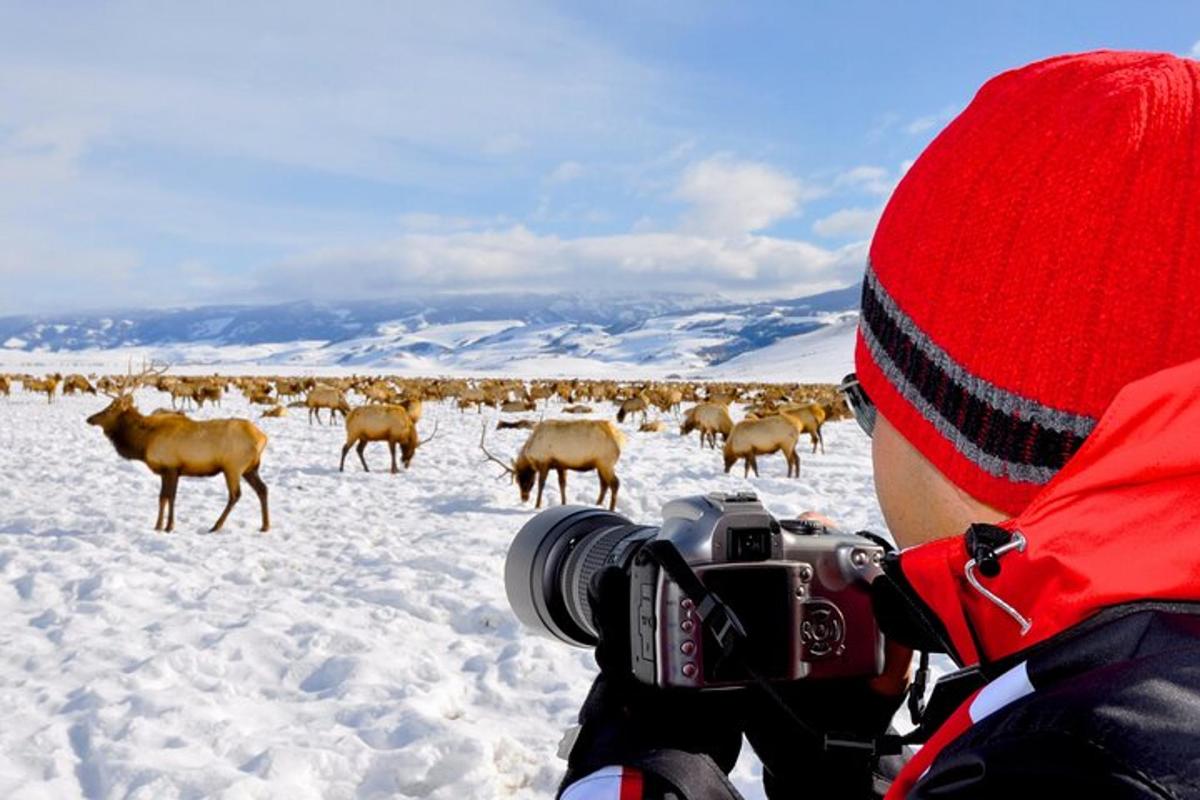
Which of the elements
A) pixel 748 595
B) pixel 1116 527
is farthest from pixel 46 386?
pixel 1116 527

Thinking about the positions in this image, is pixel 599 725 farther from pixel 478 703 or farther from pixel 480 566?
pixel 480 566

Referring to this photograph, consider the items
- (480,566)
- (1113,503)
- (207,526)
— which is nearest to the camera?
(1113,503)

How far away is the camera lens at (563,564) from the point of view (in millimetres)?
1527

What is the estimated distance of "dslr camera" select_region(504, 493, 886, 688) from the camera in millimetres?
1114

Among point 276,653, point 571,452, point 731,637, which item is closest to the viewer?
point 731,637

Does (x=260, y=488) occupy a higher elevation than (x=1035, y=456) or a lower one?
lower

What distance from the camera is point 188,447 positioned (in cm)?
886

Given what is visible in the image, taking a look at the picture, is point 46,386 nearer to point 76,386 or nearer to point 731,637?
point 76,386

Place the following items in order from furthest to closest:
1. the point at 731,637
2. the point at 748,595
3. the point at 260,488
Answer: the point at 260,488, the point at 748,595, the point at 731,637

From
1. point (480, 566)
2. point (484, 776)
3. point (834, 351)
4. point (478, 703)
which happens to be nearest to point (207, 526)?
point (480, 566)

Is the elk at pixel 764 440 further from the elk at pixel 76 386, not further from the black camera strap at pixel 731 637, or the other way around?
the elk at pixel 76 386

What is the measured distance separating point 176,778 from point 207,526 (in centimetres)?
602

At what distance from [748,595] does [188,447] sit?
885cm

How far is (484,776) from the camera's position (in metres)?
3.43
